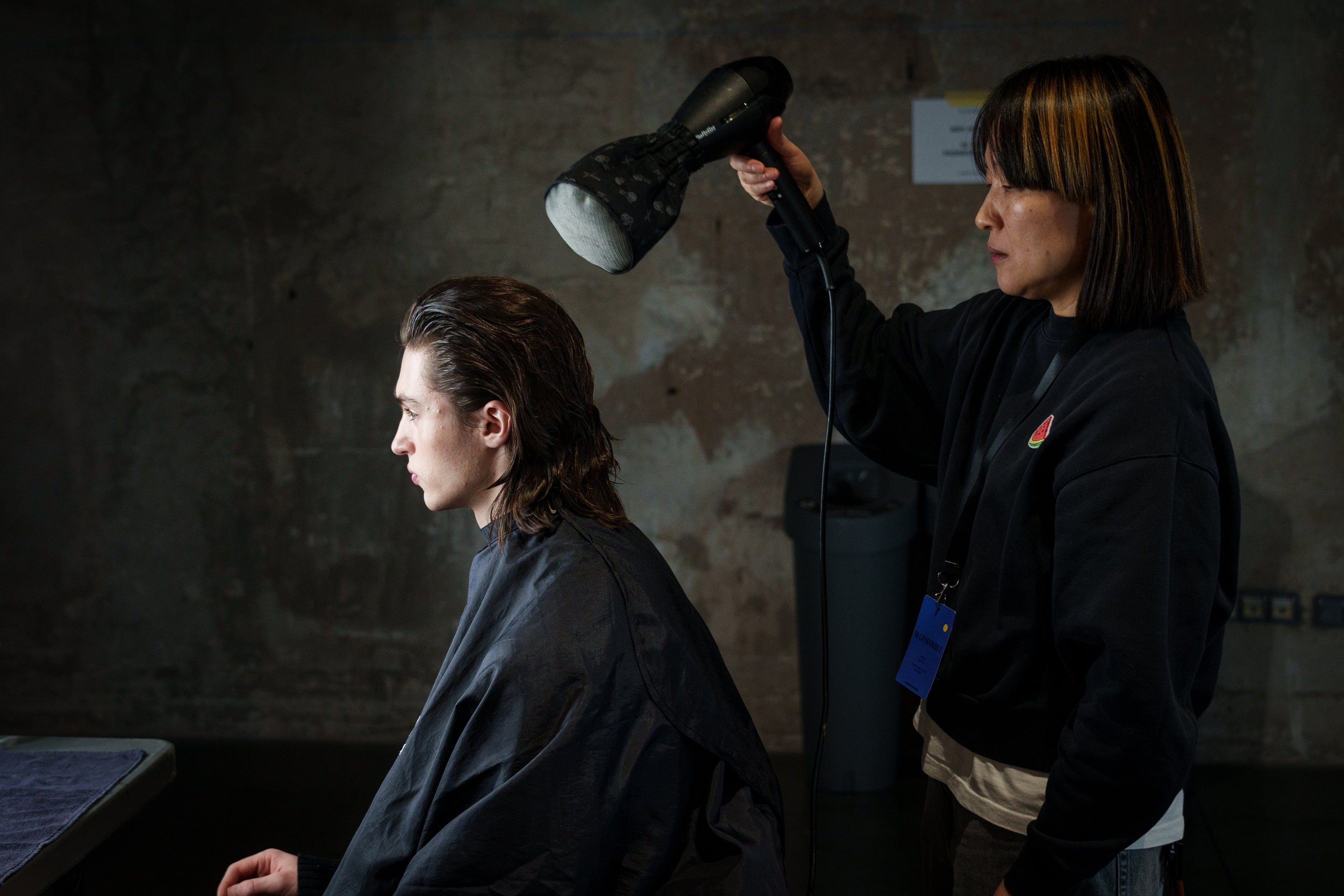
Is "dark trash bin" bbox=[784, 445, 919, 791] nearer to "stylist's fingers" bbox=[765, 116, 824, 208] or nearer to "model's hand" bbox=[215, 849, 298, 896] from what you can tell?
"stylist's fingers" bbox=[765, 116, 824, 208]

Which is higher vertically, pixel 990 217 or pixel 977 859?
pixel 990 217

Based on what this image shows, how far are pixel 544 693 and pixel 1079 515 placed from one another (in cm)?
60

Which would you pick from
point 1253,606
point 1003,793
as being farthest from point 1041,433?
point 1253,606

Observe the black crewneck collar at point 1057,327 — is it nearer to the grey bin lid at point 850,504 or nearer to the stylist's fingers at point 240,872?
the stylist's fingers at point 240,872

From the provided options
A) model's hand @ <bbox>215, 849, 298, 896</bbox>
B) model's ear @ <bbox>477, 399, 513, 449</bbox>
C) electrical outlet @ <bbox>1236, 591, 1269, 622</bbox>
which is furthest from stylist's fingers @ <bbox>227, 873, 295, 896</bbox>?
electrical outlet @ <bbox>1236, 591, 1269, 622</bbox>

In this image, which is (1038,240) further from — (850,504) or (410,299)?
(410,299)

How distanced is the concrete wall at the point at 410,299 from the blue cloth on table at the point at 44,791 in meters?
1.78

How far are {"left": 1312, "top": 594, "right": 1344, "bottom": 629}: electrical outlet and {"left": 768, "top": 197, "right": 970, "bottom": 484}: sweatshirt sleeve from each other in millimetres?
2248

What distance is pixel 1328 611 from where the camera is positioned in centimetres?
300

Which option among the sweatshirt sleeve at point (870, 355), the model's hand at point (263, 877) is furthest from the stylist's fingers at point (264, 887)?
the sweatshirt sleeve at point (870, 355)

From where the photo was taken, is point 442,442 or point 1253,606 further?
point 1253,606

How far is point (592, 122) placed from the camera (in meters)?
3.02

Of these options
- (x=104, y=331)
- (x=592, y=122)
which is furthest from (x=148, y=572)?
(x=592, y=122)

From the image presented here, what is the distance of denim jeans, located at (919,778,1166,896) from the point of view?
1.10 m
